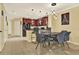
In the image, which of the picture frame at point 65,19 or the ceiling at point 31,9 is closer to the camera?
the ceiling at point 31,9

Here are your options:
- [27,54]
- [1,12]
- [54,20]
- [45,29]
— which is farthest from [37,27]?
[1,12]

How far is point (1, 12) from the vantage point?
4.72m

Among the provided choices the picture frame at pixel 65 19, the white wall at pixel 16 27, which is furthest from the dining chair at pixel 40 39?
the picture frame at pixel 65 19

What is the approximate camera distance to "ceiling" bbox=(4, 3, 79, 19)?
438cm

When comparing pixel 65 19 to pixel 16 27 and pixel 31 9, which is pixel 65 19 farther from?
pixel 16 27

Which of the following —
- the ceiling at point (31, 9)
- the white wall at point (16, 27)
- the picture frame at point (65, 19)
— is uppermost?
the ceiling at point (31, 9)

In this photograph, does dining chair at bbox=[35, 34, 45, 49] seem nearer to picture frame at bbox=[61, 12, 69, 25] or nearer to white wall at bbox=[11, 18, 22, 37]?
white wall at bbox=[11, 18, 22, 37]

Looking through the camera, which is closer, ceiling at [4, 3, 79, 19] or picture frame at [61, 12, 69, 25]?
ceiling at [4, 3, 79, 19]

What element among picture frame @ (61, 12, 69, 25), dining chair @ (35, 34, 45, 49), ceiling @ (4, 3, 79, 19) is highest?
ceiling @ (4, 3, 79, 19)

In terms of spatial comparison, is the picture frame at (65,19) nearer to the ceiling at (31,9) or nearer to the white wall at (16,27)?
the ceiling at (31,9)

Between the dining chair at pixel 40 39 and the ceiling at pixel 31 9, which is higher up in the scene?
the ceiling at pixel 31 9

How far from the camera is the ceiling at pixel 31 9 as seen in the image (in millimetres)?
4375

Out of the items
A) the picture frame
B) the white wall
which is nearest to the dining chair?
the white wall

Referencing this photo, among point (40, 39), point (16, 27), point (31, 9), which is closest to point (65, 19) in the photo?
point (40, 39)
